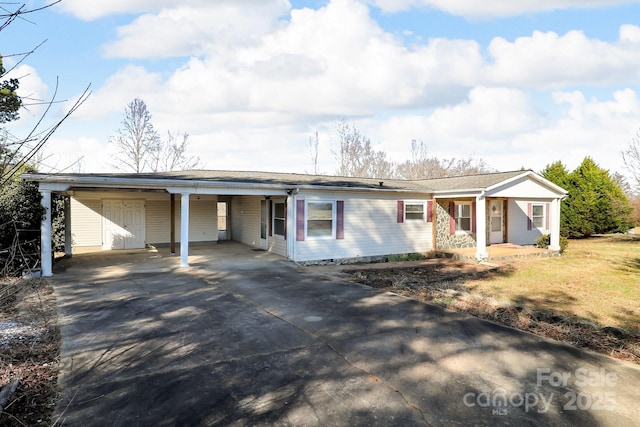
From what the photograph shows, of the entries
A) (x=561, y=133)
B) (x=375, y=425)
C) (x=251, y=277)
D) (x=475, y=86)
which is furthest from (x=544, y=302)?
(x=561, y=133)

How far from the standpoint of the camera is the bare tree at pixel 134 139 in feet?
93.7

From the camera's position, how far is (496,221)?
18406 millimetres

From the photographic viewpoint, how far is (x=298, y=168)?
36.8m

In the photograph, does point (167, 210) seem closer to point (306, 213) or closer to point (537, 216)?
point (306, 213)

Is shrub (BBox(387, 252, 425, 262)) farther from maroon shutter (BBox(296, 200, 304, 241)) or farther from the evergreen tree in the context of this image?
the evergreen tree

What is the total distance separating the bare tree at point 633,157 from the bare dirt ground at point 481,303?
913 cm

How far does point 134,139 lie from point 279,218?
65.5ft

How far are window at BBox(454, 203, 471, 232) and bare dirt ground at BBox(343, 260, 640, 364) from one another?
3777 mm

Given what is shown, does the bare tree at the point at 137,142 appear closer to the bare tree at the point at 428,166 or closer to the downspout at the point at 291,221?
the downspout at the point at 291,221

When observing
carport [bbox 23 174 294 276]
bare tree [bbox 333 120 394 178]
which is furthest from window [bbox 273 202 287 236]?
bare tree [bbox 333 120 394 178]

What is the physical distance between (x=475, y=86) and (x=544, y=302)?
16737 mm

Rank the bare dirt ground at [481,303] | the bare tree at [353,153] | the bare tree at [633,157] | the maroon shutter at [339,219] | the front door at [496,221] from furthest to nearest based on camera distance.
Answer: the bare tree at [353,153] → the front door at [496,221] → the bare tree at [633,157] → the maroon shutter at [339,219] → the bare dirt ground at [481,303]

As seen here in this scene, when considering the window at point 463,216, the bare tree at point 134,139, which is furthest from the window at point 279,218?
the bare tree at point 134,139

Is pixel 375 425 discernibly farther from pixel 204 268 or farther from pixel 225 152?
pixel 225 152
